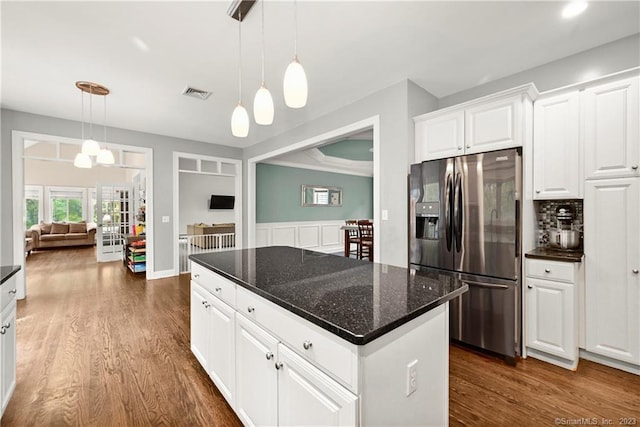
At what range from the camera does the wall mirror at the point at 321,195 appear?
755cm

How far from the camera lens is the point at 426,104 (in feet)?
10.2

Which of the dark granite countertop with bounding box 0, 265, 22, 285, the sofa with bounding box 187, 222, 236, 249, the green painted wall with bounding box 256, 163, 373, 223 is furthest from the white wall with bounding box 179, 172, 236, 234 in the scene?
the dark granite countertop with bounding box 0, 265, 22, 285

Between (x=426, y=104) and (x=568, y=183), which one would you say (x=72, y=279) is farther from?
(x=568, y=183)

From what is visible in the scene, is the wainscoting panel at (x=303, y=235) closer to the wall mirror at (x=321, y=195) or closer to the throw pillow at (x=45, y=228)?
the wall mirror at (x=321, y=195)

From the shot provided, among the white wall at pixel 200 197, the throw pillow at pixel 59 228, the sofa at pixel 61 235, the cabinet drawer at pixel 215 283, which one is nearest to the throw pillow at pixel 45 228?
the sofa at pixel 61 235

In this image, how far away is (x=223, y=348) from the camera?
1.68m

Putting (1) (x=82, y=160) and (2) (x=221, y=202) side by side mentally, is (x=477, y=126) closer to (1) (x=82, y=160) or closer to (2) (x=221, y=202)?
(1) (x=82, y=160)

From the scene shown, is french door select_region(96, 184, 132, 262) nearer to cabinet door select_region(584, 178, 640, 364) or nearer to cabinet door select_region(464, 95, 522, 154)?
cabinet door select_region(464, 95, 522, 154)

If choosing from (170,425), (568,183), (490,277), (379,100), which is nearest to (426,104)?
(379,100)

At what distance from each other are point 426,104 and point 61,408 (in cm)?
396

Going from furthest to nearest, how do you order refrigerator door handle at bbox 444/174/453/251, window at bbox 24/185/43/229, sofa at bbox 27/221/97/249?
window at bbox 24/185/43/229, sofa at bbox 27/221/97/249, refrigerator door handle at bbox 444/174/453/251

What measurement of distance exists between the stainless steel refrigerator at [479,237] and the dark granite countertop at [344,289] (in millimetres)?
1070

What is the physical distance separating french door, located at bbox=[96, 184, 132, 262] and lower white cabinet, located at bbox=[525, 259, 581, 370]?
7.84m

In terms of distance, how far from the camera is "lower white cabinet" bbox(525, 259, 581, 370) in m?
2.10
